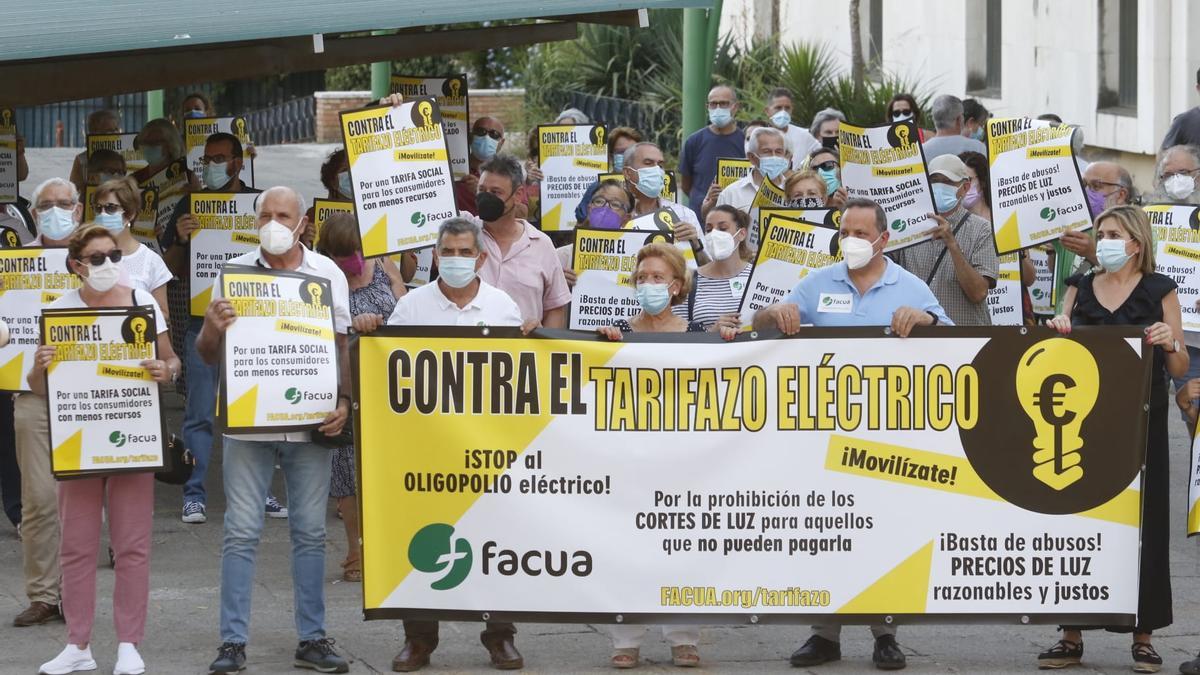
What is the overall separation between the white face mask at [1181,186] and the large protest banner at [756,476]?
2768mm

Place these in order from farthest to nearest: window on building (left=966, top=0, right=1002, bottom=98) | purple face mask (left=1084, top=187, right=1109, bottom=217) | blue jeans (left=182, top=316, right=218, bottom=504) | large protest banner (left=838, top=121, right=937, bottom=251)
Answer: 1. window on building (left=966, top=0, right=1002, bottom=98)
2. purple face mask (left=1084, top=187, right=1109, bottom=217)
3. blue jeans (left=182, top=316, right=218, bottom=504)
4. large protest banner (left=838, top=121, right=937, bottom=251)

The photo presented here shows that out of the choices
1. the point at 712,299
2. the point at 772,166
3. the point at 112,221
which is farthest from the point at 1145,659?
the point at 112,221

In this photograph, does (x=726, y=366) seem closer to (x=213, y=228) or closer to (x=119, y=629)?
(x=119, y=629)

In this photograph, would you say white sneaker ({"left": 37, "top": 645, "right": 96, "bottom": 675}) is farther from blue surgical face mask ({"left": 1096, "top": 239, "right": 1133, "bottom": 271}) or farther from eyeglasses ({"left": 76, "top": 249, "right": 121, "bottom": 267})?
blue surgical face mask ({"left": 1096, "top": 239, "right": 1133, "bottom": 271})

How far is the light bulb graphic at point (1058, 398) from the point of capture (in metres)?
7.71

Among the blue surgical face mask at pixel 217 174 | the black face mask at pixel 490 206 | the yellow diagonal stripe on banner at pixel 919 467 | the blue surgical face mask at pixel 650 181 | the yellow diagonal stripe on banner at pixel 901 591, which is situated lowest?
the yellow diagonal stripe on banner at pixel 901 591

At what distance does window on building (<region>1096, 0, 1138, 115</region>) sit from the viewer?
69.9ft

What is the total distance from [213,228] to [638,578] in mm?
4415

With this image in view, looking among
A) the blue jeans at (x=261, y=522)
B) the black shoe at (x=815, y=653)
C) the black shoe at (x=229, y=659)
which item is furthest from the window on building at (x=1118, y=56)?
the black shoe at (x=229, y=659)

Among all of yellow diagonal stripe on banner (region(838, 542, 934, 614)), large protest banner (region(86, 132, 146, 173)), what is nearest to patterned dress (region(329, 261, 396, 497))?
yellow diagonal stripe on banner (region(838, 542, 934, 614))

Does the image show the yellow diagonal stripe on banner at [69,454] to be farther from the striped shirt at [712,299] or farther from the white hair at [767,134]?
the white hair at [767,134]

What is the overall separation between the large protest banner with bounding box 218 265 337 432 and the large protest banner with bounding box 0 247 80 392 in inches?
53.9

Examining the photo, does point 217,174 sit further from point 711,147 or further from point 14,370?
point 711,147

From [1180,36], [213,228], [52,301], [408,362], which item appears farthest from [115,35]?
[1180,36]
